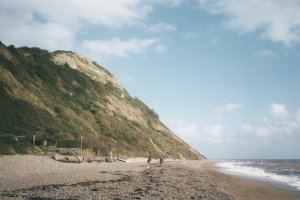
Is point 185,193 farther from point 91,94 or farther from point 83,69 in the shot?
point 83,69

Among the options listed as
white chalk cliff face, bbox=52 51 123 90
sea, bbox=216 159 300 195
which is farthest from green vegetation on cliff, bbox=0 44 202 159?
sea, bbox=216 159 300 195

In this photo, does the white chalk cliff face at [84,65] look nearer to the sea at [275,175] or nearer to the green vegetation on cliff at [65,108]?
the green vegetation on cliff at [65,108]

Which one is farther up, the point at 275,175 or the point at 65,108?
the point at 65,108

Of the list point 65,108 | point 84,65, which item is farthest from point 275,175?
point 84,65

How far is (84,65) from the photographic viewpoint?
353 feet

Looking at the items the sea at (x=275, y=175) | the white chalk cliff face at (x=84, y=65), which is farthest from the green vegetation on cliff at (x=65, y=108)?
the sea at (x=275, y=175)

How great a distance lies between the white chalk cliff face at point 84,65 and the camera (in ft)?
325

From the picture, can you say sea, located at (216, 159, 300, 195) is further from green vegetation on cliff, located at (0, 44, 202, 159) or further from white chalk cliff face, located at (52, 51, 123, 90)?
white chalk cliff face, located at (52, 51, 123, 90)

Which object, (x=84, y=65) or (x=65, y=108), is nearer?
(x=65, y=108)

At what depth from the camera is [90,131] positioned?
65.6 metres

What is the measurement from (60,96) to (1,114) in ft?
88.3

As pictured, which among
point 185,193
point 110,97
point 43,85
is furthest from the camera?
point 110,97

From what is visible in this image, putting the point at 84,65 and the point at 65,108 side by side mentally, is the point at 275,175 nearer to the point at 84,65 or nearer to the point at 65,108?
the point at 65,108

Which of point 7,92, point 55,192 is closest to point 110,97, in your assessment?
point 7,92
